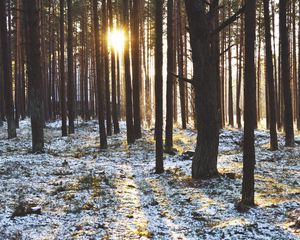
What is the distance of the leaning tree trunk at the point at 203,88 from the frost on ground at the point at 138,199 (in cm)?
56

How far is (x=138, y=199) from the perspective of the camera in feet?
27.6

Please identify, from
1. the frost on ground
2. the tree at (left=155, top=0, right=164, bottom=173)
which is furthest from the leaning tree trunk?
the tree at (left=155, top=0, right=164, bottom=173)

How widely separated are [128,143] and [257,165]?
751 cm

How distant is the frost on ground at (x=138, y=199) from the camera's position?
20.6ft

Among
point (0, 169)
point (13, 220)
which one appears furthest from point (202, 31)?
point (0, 169)

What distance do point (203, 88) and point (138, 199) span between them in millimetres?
3335

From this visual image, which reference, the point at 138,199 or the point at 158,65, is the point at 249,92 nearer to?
the point at 138,199

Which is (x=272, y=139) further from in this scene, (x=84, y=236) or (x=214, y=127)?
(x=84, y=236)

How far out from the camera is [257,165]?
40.2 ft

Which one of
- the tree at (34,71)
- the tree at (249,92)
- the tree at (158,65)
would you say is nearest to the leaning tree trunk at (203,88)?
the tree at (158,65)

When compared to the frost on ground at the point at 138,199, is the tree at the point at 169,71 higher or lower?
higher

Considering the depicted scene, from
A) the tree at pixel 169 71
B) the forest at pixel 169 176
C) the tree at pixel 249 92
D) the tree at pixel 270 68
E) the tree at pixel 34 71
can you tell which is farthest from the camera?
the tree at pixel 270 68

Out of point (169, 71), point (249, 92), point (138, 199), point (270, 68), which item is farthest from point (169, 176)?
point (270, 68)

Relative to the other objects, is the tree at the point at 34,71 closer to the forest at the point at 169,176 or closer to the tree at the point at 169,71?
the forest at the point at 169,176
